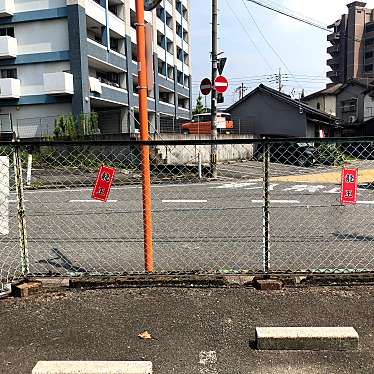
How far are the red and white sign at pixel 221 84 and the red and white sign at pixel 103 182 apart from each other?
1224 centimetres

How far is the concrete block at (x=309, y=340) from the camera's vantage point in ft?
9.52

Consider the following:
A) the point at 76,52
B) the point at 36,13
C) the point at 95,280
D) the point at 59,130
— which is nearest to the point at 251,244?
the point at 95,280

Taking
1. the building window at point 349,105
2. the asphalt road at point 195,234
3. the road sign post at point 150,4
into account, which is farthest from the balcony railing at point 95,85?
the building window at point 349,105

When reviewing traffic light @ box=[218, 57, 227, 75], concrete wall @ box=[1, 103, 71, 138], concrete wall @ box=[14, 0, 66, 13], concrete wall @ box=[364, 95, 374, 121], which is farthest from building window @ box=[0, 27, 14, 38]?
concrete wall @ box=[364, 95, 374, 121]

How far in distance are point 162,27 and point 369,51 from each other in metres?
57.6

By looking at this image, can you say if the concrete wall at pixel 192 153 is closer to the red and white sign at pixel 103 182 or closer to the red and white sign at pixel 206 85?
the red and white sign at pixel 206 85

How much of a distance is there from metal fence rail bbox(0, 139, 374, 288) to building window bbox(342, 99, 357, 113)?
125 ft

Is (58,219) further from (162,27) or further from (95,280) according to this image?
(162,27)

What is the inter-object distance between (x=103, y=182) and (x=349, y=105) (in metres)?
49.4

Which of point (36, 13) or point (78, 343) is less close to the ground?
point (36, 13)

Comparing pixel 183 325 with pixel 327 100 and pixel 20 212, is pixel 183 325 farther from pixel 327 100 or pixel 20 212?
pixel 327 100

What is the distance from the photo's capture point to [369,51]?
261 ft

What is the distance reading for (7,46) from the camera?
955 inches

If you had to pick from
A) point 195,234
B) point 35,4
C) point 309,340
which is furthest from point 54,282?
point 35,4
